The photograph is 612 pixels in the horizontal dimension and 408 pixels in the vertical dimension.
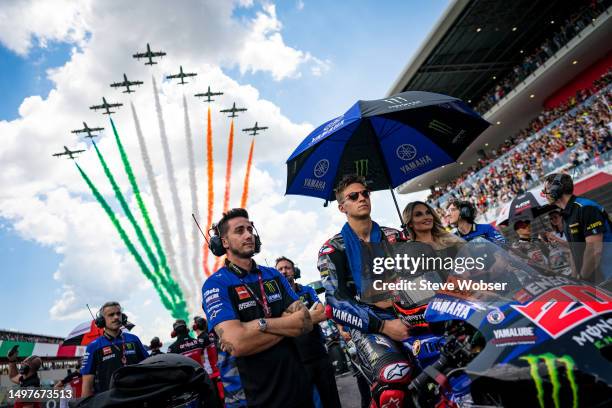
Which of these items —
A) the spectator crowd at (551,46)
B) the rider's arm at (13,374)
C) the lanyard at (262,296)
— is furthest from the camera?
the spectator crowd at (551,46)

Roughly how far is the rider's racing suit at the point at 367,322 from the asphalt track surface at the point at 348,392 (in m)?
4.11

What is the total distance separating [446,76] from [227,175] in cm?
1936

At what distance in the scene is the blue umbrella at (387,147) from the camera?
4.61 m

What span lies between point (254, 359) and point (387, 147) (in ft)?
9.90

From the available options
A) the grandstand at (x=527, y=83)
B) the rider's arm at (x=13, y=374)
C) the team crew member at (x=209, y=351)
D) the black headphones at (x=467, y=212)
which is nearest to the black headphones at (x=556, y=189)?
the black headphones at (x=467, y=212)

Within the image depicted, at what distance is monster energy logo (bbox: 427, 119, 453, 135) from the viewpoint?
4801 mm

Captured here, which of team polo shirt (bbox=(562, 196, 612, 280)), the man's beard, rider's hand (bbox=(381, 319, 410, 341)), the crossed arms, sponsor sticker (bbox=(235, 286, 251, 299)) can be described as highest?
the man's beard

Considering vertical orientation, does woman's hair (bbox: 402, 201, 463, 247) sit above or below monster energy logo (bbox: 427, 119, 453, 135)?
below

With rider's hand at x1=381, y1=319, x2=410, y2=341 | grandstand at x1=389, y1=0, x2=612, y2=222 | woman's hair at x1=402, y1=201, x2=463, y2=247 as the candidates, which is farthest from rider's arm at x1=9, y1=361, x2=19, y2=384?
grandstand at x1=389, y1=0, x2=612, y2=222

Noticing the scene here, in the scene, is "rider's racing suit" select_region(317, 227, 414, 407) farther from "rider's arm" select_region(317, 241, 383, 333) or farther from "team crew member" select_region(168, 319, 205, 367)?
"team crew member" select_region(168, 319, 205, 367)

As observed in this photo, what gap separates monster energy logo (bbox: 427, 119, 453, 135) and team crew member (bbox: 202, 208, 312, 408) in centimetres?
270

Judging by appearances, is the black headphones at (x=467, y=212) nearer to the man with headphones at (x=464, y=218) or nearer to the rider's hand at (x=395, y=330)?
the man with headphones at (x=464, y=218)

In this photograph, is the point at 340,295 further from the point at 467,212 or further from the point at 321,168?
the point at 467,212

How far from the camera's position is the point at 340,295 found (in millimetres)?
3027
